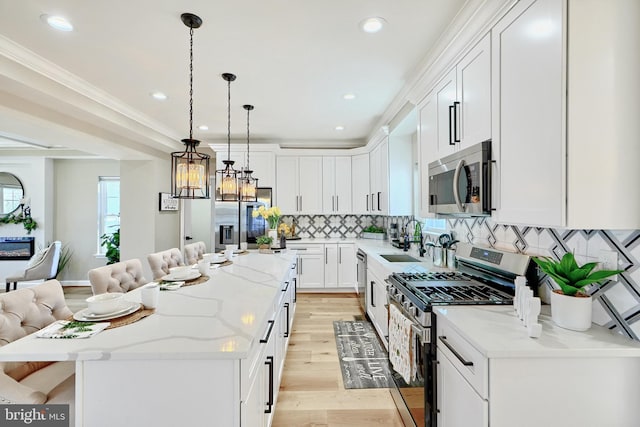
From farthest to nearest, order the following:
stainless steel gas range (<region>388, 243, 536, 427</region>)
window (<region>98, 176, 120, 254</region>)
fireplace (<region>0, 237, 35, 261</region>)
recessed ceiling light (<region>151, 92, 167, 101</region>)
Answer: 1. window (<region>98, 176, 120, 254</region>)
2. fireplace (<region>0, 237, 35, 261</region>)
3. recessed ceiling light (<region>151, 92, 167, 101</region>)
4. stainless steel gas range (<region>388, 243, 536, 427</region>)

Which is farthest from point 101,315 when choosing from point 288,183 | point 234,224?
point 288,183

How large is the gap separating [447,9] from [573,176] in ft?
4.66

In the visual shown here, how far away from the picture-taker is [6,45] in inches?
88.7

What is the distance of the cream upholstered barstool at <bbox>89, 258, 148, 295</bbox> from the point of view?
6.77 ft

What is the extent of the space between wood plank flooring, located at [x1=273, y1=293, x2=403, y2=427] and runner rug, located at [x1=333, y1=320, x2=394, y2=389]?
0.07m

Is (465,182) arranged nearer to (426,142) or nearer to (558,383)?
(426,142)

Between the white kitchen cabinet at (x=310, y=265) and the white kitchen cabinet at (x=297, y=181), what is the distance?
0.68 meters

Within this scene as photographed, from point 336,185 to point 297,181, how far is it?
0.71 m

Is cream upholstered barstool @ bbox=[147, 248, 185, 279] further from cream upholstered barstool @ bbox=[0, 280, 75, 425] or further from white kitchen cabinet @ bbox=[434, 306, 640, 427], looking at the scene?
white kitchen cabinet @ bbox=[434, 306, 640, 427]

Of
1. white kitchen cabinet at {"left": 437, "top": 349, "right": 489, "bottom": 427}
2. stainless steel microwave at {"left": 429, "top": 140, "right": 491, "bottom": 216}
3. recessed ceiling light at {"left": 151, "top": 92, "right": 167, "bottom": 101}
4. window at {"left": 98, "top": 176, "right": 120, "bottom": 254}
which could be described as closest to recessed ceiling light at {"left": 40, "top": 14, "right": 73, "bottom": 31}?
recessed ceiling light at {"left": 151, "top": 92, "right": 167, "bottom": 101}

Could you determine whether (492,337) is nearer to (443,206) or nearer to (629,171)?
(629,171)

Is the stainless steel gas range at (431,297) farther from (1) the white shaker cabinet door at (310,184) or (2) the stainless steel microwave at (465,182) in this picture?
(1) the white shaker cabinet door at (310,184)

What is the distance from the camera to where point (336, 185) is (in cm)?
538
